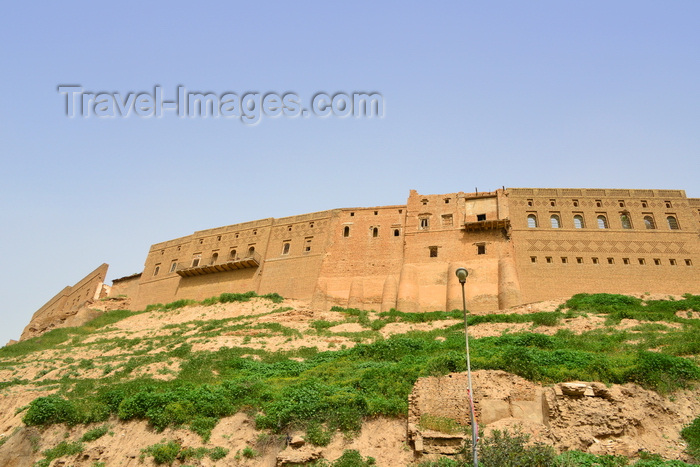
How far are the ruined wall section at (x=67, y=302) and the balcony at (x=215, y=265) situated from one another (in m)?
6.57

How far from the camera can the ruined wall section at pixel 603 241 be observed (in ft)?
87.6

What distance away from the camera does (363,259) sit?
30562 millimetres

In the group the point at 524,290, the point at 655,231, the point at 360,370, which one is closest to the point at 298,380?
the point at 360,370

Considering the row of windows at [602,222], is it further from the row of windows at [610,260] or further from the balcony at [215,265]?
the balcony at [215,265]

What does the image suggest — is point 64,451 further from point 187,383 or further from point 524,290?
point 524,290

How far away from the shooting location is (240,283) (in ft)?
108

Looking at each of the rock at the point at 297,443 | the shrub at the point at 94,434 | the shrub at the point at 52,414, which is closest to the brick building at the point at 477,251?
the shrub at the point at 52,414

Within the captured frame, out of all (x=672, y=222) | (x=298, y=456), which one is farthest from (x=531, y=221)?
(x=298, y=456)

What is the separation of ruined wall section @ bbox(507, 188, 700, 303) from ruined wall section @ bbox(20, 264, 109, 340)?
27.2 m

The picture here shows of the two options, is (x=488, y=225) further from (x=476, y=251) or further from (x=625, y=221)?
(x=625, y=221)

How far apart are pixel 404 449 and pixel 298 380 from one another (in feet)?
16.1

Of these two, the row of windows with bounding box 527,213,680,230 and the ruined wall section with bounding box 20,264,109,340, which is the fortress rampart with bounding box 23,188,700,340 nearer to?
the row of windows with bounding box 527,213,680,230

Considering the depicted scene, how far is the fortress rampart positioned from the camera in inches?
1060

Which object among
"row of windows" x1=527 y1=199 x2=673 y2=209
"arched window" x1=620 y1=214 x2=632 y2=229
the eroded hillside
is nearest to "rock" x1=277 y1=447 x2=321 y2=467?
the eroded hillside
